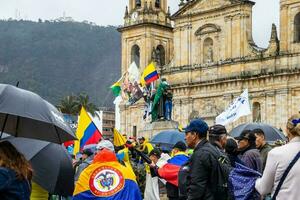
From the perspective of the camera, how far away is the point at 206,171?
6047 mm

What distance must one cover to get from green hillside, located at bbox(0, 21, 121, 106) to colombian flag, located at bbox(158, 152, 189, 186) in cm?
8719

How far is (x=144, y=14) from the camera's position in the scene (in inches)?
1730

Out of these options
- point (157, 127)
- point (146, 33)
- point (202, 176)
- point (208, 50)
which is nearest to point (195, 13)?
point (208, 50)

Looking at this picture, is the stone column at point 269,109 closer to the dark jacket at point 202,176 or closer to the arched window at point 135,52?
the arched window at point 135,52

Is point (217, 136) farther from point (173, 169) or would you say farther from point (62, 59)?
point (62, 59)

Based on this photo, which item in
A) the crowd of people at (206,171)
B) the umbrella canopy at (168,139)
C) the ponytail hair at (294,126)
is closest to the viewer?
the crowd of people at (206,171)

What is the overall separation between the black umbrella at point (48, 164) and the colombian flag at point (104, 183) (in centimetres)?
15

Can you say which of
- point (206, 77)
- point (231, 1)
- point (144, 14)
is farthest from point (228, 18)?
point (144, 14)

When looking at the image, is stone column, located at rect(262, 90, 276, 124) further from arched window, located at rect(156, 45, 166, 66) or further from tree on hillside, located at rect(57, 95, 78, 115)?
tree on hillside, located at rect(57, 95, 78, 115)

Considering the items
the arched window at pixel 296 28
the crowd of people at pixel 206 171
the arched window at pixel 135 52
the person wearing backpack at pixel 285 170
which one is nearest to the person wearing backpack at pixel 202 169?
the crowd of people at pixel 206 171

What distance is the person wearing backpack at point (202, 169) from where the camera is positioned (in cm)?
599

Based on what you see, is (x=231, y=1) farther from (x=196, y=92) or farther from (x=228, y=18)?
(x=196, y=92)

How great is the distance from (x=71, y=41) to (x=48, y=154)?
10693 centimetres

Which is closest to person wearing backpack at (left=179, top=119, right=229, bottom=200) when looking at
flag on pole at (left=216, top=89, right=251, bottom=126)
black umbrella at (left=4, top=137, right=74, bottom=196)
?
black umbrella at (left=4, top=137, right=74, bottom=196)
